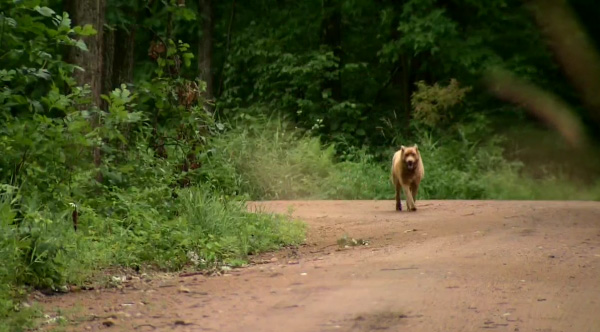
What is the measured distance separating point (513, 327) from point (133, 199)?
626 centimetres

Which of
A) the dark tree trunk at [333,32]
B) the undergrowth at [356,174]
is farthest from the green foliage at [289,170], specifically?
the dark tree trunk at [333,32]

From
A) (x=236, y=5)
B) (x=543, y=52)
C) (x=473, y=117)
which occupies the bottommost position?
(x=473, y=117)

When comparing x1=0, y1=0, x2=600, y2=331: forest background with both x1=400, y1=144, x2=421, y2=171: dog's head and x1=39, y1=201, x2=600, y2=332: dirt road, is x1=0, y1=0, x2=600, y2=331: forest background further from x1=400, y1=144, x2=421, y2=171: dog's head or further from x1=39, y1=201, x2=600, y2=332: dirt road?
x1=400, y1=144, x2=421, y2=171: dog's head

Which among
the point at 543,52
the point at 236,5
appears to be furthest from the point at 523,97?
the point at 236,5

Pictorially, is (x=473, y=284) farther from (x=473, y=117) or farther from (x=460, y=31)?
(x=460, y=31)

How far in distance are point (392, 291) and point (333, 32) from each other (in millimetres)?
23120

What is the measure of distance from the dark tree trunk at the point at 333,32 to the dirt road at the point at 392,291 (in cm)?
1781

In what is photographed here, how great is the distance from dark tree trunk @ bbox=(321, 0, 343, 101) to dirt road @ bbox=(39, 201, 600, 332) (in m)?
17.8

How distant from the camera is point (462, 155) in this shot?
23.5 m

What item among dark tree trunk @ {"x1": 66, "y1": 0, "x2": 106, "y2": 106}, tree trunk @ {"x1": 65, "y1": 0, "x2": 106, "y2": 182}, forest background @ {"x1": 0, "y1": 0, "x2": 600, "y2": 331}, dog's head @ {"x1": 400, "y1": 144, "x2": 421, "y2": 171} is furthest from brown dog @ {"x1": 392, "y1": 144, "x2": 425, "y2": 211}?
dark tree trunk @ {"x1": 66, "y1": 0, "x2": 106, "y2": 106}

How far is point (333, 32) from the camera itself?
30.5 m

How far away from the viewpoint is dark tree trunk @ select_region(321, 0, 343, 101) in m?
29.8

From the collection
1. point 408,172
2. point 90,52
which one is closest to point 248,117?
point 408,172

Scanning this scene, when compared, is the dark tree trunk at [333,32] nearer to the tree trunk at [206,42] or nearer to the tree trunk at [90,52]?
the tree trunk at [206,42]
